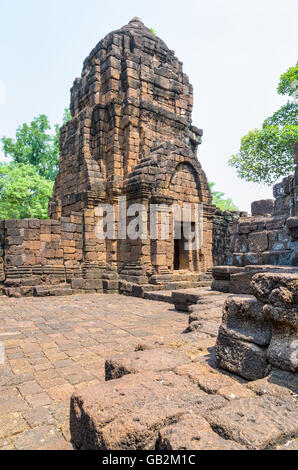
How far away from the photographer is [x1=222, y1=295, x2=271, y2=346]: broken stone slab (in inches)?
85.8

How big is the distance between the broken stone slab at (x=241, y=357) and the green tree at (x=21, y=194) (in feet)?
63.0

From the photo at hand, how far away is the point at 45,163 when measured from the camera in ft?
82.0

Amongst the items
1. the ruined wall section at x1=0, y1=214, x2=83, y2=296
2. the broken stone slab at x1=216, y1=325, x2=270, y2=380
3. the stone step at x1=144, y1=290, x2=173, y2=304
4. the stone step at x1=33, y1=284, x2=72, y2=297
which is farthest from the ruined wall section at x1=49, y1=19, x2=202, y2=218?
the broken stone slab at x1=216, y1=325, x2=270, y2=380

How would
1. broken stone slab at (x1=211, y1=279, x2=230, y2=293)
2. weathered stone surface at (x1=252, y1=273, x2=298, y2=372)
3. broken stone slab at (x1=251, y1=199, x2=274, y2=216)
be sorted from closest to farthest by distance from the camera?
weathered stone surface at (x1=252, y1=273, x2=298, y2=372)
broken stone slab at (x1=211, y1=279, x2=230, y2=293)
broken stone slab at (x1=251, y1=199, x2=274, y2=216)

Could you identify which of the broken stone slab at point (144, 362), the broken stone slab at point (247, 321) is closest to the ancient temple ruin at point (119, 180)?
the broken stone slab at point (144, 362)

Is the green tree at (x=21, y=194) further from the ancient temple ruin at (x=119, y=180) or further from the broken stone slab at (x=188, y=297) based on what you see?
the broken stone slab at (x=188, y=297)

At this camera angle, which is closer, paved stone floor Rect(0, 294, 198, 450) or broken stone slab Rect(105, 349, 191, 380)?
paved stone floor Rect(0, 294, 198, 450)

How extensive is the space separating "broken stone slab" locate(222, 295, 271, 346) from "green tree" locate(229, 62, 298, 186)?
707 inches

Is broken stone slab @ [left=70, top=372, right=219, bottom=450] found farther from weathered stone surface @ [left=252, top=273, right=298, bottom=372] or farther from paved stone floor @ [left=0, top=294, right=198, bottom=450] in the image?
weathered stone surface @ [left=252, top=273, right=298, bottom=372]

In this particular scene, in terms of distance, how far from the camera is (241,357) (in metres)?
2.19

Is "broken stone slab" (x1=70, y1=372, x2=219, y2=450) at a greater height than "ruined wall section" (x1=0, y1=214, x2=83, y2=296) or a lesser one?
lesser

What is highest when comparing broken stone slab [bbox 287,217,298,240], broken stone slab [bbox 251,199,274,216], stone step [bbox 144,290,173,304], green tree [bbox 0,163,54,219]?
green tree [bbox 0,163,54,219]

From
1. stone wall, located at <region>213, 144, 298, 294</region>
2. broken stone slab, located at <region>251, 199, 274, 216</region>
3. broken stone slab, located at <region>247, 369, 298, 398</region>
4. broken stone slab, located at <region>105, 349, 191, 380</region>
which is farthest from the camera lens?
broken stone slab, located at <region>251, 199, 274, 216</region>

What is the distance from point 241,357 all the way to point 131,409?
2.98 feet
